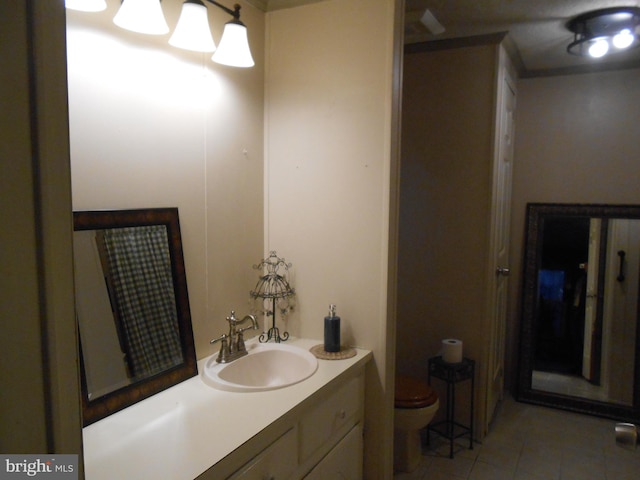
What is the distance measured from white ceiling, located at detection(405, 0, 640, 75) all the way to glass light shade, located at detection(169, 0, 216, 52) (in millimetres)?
1114

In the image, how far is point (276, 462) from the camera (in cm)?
133

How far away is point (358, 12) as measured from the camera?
189 cm

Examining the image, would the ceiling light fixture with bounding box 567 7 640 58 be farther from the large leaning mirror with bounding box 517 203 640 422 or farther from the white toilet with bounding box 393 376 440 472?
the white toilet with bounding box 393 376 440 472

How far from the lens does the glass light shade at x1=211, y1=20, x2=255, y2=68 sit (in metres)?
1.64

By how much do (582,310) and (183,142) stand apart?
9.20ft

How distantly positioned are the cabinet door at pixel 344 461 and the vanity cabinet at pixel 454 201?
3.58 feet

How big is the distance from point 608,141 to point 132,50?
299 cm

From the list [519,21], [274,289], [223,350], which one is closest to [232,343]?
[223,350]

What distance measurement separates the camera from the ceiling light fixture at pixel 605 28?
2264 mm

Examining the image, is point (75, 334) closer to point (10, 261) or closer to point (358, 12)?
point (10, 261)

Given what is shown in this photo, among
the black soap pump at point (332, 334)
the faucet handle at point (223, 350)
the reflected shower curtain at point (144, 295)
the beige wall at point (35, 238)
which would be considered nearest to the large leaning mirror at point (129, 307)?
the reflected shower curtain at point (144, 295)

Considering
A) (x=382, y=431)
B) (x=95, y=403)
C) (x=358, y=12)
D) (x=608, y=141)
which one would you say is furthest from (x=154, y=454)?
(x=608, y=141)

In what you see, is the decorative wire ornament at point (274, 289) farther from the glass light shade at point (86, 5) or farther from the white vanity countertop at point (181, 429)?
the glass light shade at point (86, 5)

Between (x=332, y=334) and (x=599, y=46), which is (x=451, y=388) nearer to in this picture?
(x=332, y=334)
